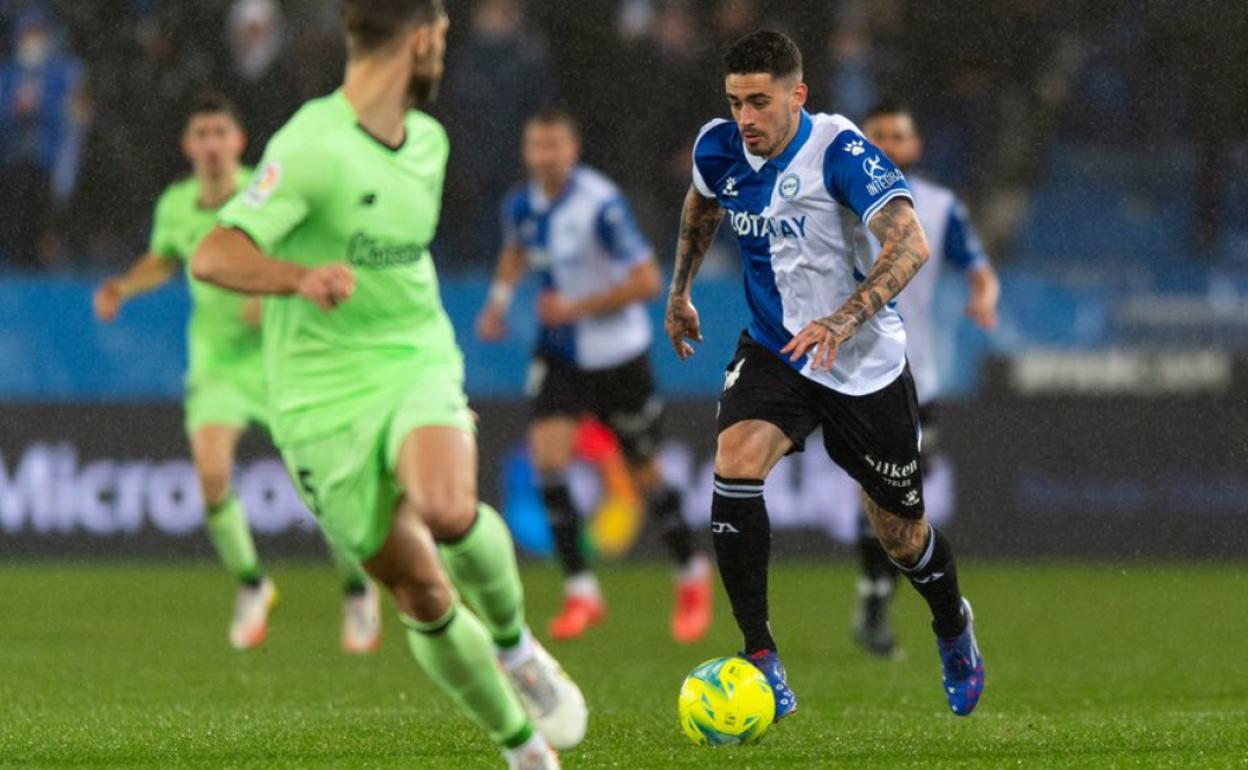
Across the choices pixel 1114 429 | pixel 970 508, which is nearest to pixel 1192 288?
pixel 1114 429

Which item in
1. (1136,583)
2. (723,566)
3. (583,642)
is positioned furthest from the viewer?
(1136,583)

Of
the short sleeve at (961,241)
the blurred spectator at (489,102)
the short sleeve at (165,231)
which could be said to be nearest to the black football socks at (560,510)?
the short sleeve at (165,231)

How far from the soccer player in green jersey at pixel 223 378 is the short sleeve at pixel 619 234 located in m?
1.88

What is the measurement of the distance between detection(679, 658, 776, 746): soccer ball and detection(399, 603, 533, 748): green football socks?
132 centimetres

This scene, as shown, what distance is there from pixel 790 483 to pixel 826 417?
751cm

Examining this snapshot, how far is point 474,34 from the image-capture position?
16.2m

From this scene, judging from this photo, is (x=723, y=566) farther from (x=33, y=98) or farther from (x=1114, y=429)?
(x=33, y=98)

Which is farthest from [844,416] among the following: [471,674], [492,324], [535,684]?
[492,324]

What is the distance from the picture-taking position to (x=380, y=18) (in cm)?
557

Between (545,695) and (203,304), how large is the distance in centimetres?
588

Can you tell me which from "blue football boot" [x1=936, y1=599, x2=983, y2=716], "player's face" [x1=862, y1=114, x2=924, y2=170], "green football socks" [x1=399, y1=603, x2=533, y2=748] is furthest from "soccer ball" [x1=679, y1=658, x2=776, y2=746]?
"player's face" [x1=862, y1=114, x2=924, y2=170]

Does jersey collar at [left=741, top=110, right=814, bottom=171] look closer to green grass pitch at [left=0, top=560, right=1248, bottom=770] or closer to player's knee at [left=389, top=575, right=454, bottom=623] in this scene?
green grass pitch at [left=0, top=560, right=1248, bottom=770]

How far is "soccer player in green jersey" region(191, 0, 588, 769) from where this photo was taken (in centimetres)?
544

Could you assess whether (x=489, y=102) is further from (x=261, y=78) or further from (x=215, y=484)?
(x=215, y=484)
